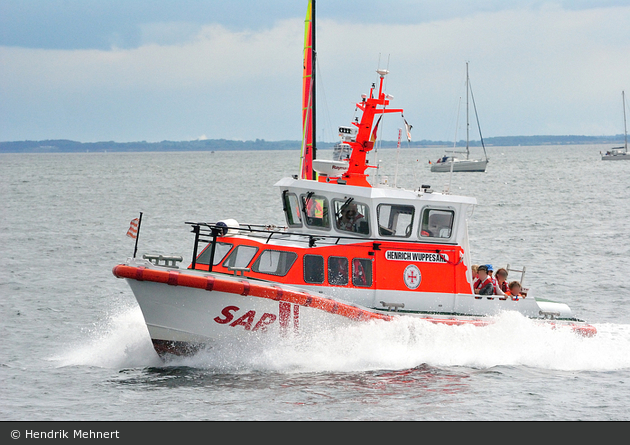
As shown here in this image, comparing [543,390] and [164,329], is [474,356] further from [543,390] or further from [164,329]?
[164,329]

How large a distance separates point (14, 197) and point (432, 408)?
5088 cm

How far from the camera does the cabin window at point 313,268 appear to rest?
12.4m

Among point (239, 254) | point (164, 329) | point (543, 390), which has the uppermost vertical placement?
point (239, 254)

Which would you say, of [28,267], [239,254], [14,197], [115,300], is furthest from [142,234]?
[14,197]

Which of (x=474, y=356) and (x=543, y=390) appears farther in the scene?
(x=474, y=356)

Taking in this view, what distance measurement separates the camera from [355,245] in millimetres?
12578

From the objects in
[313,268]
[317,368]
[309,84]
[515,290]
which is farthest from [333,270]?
[309,84]

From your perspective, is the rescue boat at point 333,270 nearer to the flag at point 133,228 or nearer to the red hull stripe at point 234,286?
the red hull stripe at point 234,286

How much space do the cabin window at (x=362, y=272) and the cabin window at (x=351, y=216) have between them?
52 cm

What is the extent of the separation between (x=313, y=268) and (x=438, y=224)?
2.35m

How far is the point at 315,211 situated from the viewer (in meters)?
13.0

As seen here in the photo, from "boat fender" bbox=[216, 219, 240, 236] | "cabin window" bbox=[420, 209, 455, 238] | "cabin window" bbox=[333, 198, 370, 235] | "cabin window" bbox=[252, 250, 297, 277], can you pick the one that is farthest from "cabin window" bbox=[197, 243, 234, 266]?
"cabin window" bbox=[420, 209, 455, 238]

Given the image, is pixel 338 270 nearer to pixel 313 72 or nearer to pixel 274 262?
pixel 274 262

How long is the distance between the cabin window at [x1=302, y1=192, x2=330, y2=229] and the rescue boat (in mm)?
17
